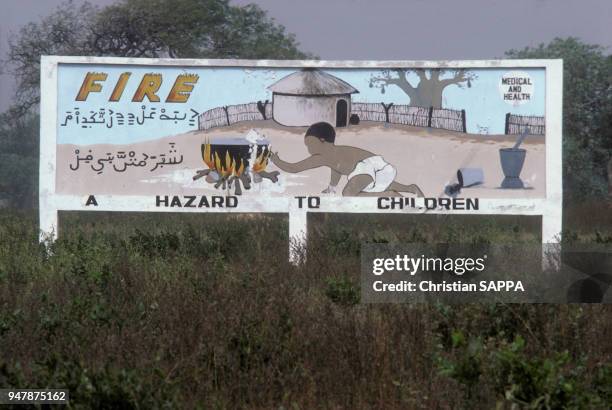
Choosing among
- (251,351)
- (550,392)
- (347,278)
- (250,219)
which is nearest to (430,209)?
(347,278)

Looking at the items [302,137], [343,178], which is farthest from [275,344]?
[302,137]

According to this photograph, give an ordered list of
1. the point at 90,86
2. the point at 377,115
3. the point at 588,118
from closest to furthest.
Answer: the point at 377,115
the point at 90,86
the point at 588,118

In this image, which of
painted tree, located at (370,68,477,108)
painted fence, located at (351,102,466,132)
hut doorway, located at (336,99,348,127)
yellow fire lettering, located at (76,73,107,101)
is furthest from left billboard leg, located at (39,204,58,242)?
painted tree, located at (370,68,477,108)

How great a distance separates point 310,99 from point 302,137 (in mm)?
431

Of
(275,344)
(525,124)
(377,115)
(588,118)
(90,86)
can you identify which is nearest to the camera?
(275,344)

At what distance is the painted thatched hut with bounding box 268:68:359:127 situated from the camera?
10.5 m

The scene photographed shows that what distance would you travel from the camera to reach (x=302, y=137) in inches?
415

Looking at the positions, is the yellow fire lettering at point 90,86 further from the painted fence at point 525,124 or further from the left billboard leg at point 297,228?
the painted fence at point 525,124

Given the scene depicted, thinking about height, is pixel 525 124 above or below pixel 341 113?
below

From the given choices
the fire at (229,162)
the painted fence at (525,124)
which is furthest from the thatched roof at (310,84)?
the painted fence at (525,124)

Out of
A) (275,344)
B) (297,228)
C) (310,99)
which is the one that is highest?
(310,99)

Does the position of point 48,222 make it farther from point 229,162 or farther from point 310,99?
point 310,99

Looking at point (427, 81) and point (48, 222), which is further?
point (48, 222)

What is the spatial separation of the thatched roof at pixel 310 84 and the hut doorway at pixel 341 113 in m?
0.12
